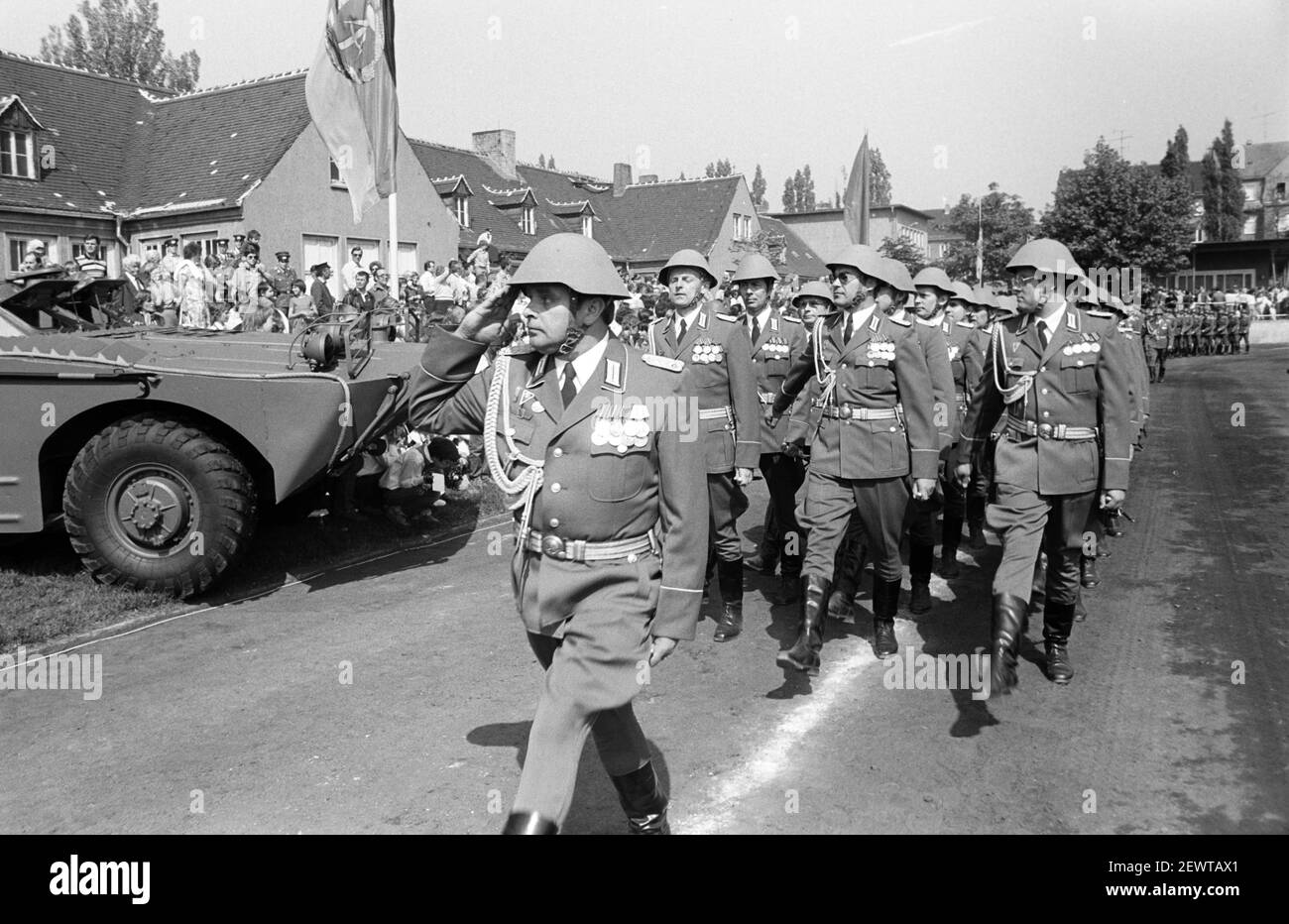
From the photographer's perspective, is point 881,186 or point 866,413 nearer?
point 866,413

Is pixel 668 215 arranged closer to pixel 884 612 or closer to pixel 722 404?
pixel 722 404

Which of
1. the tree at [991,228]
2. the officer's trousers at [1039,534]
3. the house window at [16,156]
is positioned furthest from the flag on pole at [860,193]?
the tree at [991,228]

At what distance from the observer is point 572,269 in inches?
137

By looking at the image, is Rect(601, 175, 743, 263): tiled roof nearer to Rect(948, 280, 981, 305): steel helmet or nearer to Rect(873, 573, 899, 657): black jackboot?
Rect(948, 280, 981, 305): steel helmet

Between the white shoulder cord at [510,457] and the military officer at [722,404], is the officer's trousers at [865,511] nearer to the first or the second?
the military officer at [722,404]

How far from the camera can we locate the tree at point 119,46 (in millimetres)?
40250

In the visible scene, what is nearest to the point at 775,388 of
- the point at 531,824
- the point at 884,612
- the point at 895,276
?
the point at 895,276

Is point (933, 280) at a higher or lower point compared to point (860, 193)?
lower

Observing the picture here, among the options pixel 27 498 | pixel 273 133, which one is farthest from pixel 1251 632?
pixel 273 133

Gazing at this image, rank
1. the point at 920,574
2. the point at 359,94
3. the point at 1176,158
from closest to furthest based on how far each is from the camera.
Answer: the point at 920,574 → the point at 359,94 → the point at 1176,158

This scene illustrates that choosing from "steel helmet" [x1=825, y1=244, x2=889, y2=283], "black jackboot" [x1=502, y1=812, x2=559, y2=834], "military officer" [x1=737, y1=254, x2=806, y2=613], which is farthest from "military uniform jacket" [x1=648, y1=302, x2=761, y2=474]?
"black jackboot" [x1=502, y1=812, x2=559, y2=834]

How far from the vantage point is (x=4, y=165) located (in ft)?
82.6

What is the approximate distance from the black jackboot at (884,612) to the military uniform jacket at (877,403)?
24.8 inches

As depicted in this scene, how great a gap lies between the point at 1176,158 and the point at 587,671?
7300cm
